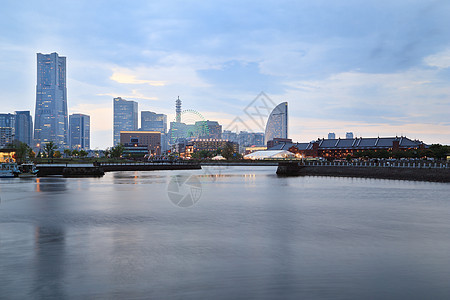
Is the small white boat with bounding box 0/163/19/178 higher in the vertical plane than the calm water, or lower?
higher

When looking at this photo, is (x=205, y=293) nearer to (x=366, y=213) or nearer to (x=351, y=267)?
(x=351, y=267)

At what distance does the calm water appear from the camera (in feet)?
50.6

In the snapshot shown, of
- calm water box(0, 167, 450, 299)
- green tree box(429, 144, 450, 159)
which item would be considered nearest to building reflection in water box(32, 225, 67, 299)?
calm water box(0, 167, 450, 299)

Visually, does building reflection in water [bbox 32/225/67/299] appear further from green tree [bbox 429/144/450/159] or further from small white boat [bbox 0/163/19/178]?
green tree [bbox 429/144/450/159]

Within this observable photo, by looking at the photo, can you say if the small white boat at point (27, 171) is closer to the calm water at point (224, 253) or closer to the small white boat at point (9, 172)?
the small white boat at point (9, 172)

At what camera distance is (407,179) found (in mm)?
86250

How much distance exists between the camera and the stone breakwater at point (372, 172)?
79.5 meters

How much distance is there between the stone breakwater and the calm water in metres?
46.1

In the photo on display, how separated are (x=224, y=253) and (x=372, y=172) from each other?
8541 centimetres

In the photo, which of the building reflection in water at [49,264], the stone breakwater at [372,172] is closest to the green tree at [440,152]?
the stone breakwater at [372,172]

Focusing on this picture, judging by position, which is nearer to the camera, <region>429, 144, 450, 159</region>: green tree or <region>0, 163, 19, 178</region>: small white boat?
<region>0, 163, 19, 178</region>: small white boat

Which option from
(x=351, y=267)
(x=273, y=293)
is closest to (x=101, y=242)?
(x=273, y=293)

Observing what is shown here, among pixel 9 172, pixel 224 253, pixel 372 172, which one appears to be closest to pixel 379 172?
pixel 372 172

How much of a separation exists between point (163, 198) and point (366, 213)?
27688 mm
